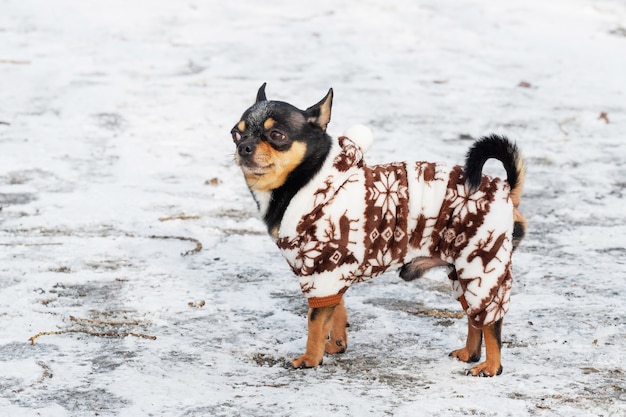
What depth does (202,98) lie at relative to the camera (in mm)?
8539

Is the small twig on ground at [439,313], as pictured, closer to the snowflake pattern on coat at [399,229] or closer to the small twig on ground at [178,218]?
the snowflake pattern on coat at [399,229]

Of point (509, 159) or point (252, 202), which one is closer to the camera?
point (509, 159)

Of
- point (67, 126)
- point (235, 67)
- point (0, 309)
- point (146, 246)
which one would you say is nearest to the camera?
point (0, 309)

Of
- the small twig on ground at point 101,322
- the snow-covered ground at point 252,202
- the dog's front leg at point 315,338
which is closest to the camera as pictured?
the snow-covered ground at point 252,202

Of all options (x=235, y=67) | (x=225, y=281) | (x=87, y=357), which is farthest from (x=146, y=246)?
(x=235, y=67)

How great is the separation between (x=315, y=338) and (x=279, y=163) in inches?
30.6

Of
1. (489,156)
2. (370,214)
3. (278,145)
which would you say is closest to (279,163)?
(278,145)

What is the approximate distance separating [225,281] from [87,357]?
4.04 ft

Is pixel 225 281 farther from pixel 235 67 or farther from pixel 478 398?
pixel 235 67

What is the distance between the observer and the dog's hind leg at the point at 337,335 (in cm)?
396

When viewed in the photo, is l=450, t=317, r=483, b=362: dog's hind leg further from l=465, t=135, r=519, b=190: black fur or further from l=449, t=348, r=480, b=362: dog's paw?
l=465, t=135, r=519, b=190: black fur

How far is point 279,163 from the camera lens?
3699 millimetres

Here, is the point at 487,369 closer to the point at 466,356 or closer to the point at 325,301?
the point at 466,356

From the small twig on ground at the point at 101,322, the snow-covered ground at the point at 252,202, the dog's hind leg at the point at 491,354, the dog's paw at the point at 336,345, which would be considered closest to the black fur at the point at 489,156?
the dog's hind leg at the point at 491,354
